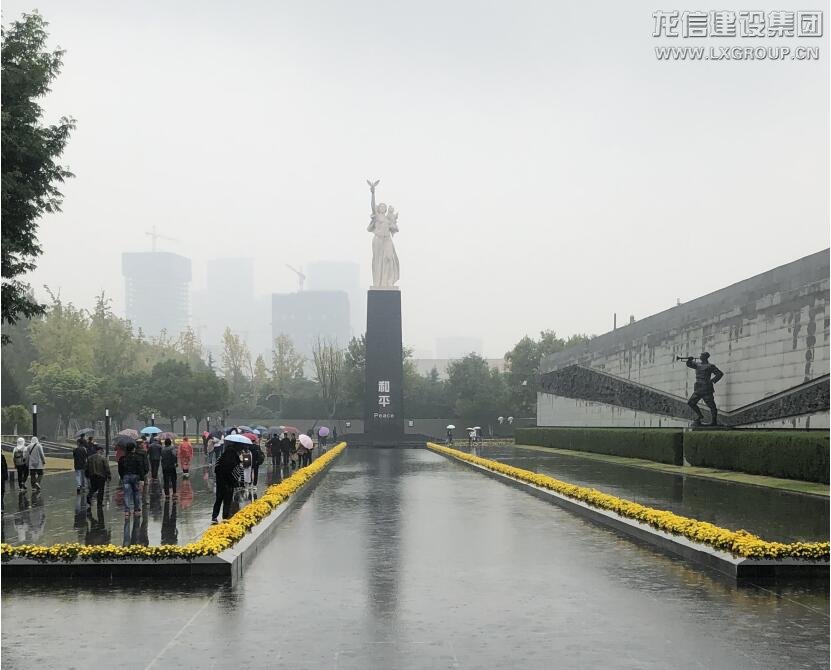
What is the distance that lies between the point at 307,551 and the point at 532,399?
248ft

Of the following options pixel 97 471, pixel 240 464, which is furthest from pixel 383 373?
pixel 97 471

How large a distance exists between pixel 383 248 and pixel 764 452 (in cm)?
4244

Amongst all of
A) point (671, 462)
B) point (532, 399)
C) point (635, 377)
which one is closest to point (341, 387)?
point (532, 399)

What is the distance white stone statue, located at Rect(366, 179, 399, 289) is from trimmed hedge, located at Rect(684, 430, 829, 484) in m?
35.8

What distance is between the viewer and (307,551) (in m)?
12.3

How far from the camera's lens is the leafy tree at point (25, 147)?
64.5 feet

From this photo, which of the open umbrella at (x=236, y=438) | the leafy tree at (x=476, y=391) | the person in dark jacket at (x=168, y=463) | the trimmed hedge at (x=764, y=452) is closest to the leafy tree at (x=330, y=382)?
the leafy tree at (x=476, y=391)

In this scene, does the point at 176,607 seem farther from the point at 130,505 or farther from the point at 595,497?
the point at 595,497

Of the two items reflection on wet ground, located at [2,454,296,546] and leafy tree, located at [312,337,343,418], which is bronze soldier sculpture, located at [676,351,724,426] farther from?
leafy tree, located at [312,337,343,418]

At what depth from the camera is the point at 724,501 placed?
17578mm

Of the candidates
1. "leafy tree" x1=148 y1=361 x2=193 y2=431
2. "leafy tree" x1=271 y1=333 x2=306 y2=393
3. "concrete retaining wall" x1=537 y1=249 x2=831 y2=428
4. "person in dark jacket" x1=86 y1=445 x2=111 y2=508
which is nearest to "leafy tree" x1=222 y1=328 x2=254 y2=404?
"leafy tree" x1=271 y1=333 x2=306 y2=393

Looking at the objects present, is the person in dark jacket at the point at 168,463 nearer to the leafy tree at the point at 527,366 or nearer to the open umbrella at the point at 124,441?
the open umbrella at the point at 124,441

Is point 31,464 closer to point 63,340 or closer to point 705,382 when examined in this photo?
point 705,382

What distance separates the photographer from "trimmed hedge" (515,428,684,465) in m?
31.1
